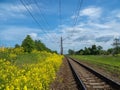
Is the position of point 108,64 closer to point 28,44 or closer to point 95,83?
point 95,83

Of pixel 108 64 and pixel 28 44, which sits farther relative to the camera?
pixel 28 44

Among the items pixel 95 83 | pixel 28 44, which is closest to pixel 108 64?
pixel 95 83

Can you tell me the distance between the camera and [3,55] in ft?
80.8

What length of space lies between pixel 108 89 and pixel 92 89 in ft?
2.51

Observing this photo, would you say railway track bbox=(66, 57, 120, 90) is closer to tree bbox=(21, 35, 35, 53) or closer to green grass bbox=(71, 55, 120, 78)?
green grass bbox=(71, 55, 120, 78)

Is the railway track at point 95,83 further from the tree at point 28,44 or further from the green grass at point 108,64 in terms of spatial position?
the tree at point 28,44

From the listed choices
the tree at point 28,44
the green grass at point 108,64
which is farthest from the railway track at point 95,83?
the tree at point 28,44

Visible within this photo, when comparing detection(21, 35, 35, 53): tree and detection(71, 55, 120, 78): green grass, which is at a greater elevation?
detection(21, 35, 35, 53): tree

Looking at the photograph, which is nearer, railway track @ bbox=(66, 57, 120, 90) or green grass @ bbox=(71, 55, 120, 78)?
railway track @ bbox=(66, 57, 120, 90)

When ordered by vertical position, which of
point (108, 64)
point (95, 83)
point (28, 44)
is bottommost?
point (95, 83)

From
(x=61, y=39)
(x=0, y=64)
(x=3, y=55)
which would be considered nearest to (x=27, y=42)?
(x=61, y=39)

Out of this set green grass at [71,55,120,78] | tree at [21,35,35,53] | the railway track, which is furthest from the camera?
tree at [21,35,35,53]

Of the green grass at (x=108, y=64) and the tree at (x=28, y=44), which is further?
the tree at (x=28, y=44)

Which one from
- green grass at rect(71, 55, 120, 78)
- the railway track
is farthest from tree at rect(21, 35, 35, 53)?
the railway track
